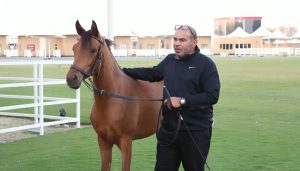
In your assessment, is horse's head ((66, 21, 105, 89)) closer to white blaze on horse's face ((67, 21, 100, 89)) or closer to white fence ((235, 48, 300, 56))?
white blaze on horse's face ((67, 21, 100, 89))

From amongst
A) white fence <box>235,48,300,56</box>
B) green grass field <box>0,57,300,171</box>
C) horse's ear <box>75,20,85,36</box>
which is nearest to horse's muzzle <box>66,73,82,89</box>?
horse's ear <box>75,20,85,36</box>

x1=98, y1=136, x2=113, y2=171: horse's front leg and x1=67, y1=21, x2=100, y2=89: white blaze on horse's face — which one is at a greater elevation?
x1=67, y1=21, x2=100, y2=89: white blaze on horse's face

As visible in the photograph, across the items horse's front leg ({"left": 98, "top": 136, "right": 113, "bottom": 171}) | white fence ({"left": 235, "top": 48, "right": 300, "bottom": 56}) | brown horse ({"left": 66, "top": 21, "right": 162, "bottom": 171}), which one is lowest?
horse's front leg ({"left": 98, "top": 136, "right": 113, "bottom": 171})

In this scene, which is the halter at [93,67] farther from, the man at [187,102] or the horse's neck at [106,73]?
the man at [187,102]

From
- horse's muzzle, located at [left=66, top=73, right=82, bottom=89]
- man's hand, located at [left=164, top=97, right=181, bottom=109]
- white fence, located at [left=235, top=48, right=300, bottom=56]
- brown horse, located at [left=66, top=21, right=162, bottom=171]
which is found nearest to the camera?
man's hand, located at [left=164, top=97, right=181, bottom=109]

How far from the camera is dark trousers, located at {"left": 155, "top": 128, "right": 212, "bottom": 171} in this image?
4949 mm

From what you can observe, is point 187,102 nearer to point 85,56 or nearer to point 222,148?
point 85,56

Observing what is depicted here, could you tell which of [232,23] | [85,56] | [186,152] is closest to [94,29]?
[85,56]

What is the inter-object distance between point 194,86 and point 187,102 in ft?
0.62

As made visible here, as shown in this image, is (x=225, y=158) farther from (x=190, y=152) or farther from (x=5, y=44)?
(x=5, y=44)

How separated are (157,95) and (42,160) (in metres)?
2.73

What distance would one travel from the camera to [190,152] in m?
Answer: 4.97

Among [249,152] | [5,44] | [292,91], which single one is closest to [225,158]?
[249,152]

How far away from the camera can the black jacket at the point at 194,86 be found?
4754mm
